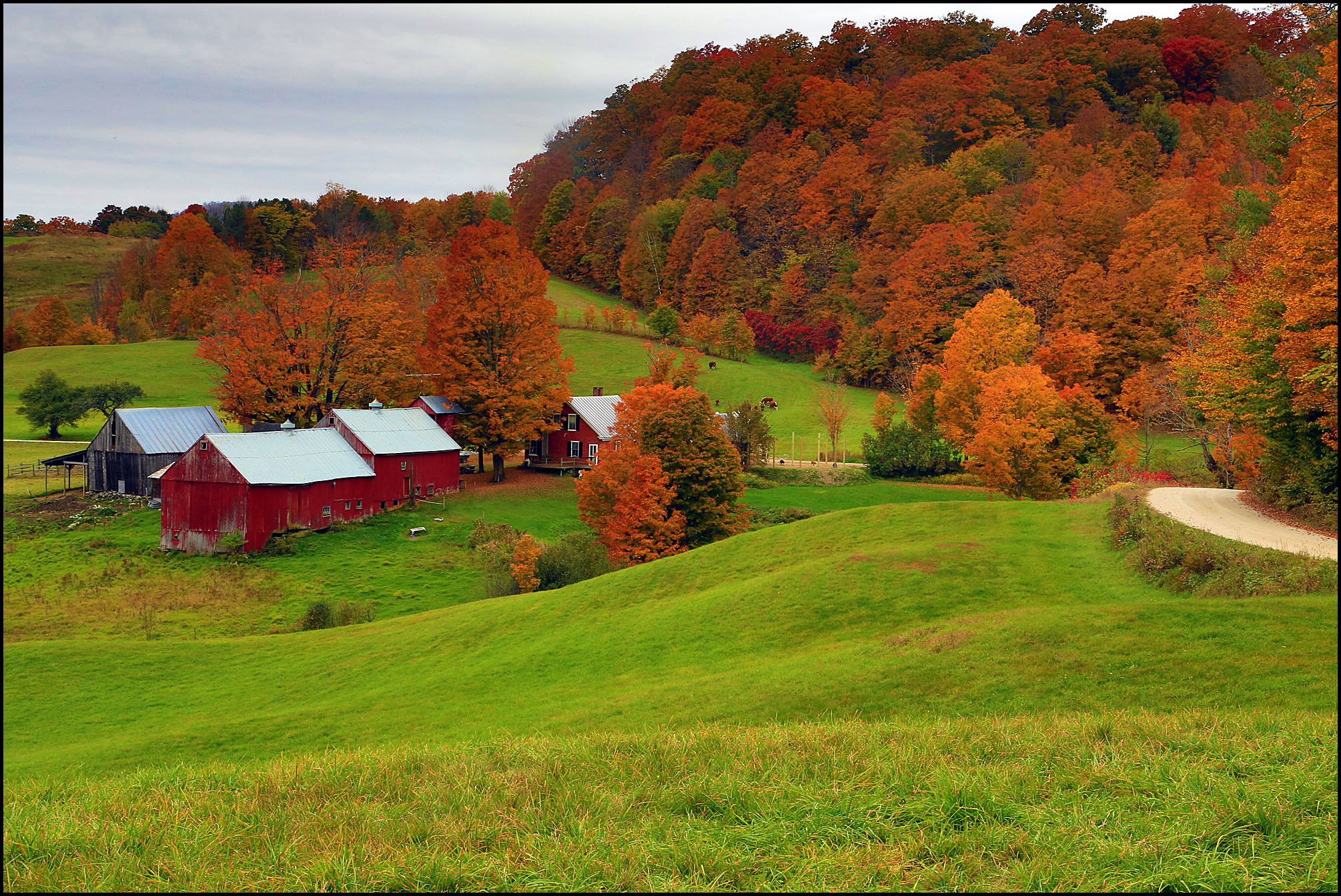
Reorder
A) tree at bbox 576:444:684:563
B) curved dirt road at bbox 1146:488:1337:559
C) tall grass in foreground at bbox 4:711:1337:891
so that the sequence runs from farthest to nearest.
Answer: tree at bbox 576:444:684:563 < curved dirt road at bbox 1146:488:1337:559 < tall grass in foreground at bbox 4:711:1337:891

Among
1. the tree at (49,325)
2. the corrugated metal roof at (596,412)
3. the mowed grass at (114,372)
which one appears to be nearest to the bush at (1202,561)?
A: the corrugated metal roof at (596,412)

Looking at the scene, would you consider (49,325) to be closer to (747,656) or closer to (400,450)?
(400,450)

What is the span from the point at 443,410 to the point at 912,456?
3045 cm

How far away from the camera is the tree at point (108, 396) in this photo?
6328cm

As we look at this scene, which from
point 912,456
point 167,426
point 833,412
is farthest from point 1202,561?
point 167,426

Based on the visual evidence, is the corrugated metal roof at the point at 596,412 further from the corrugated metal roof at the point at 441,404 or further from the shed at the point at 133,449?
the shed at the point at 133,449

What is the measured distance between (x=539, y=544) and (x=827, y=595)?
15.2 m

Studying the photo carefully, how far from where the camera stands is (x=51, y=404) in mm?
60906

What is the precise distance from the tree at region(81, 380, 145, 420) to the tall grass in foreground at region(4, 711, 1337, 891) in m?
69.3

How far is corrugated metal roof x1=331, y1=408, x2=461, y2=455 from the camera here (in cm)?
4294

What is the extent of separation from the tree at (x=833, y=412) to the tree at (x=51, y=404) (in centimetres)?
5829

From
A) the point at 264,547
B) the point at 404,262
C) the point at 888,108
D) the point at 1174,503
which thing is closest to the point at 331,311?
the point at 264,547

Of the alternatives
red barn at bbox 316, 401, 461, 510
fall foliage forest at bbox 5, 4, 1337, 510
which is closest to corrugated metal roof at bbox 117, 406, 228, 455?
fall foliage forest at bbox 5, 4, 1337, 510

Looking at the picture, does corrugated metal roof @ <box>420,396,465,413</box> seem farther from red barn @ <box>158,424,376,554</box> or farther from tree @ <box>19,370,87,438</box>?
tree @ <box>19,370,87,438</box>
